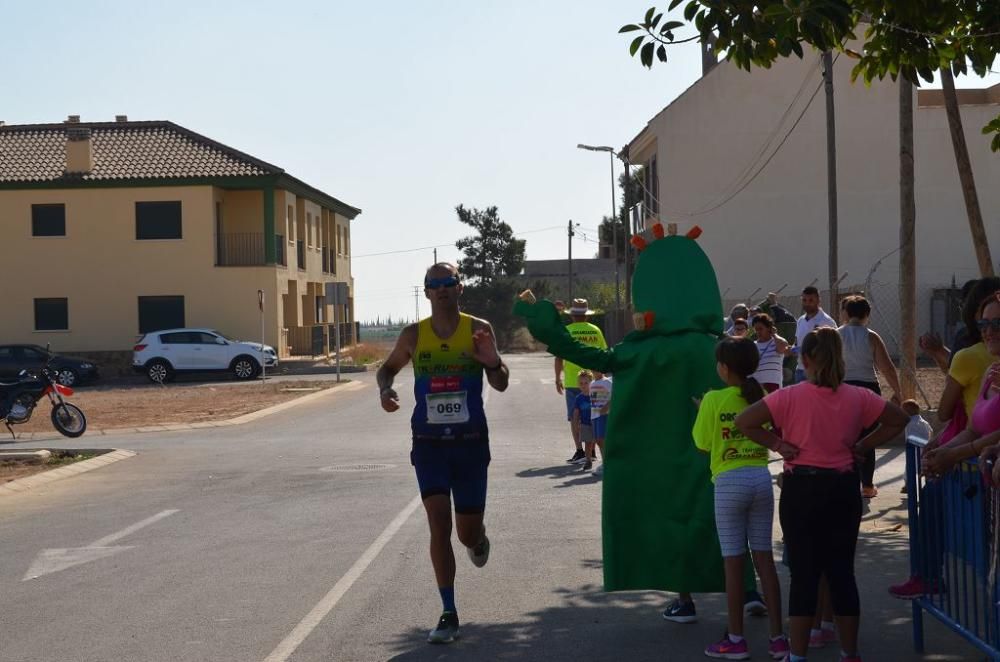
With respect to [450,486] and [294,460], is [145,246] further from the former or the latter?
[450,486]

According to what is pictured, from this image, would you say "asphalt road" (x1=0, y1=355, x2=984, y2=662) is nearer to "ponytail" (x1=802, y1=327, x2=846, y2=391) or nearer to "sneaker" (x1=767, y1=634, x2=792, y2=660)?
"sneaker" (x1=767, y1=634, x2=792, y2=660)

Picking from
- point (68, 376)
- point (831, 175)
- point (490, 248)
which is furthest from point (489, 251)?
point (831, 175)

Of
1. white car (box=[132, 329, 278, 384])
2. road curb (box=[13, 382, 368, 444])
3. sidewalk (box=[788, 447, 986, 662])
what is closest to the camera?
sidewalk (box=[788, 447, 986, 662])

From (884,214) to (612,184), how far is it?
1687 cm

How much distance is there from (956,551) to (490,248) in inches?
2989

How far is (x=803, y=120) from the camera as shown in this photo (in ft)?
134

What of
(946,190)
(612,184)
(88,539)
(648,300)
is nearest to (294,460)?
(88,539)

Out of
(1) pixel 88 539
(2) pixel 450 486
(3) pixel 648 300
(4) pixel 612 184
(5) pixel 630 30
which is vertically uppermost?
(4) pixel 612 184

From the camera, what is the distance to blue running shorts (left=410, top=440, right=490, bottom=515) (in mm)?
6941

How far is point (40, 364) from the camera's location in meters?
38.2

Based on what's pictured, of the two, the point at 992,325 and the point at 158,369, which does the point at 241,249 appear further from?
A: the point at 992,325

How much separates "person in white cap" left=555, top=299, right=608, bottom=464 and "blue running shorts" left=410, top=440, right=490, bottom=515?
629cm

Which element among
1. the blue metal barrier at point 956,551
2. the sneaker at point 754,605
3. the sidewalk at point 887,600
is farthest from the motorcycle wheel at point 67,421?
the blue metal barrier at point 956,551

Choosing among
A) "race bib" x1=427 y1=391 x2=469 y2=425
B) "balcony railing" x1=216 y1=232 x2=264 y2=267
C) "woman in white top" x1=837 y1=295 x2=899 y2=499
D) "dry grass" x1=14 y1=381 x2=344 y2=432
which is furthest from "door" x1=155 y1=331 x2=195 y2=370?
"race bib" x1=427 y1=391 x2=469 y2=425
